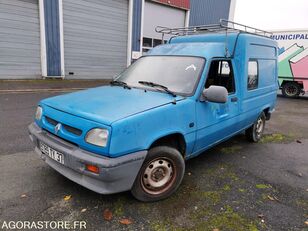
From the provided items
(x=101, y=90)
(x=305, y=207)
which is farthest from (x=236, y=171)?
(x=101, y=90)

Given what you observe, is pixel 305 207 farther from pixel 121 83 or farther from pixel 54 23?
pixel 54 23

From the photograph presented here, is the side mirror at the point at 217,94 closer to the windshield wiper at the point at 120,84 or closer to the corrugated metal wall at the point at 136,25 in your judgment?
the windshield wiper at the point at 120,84

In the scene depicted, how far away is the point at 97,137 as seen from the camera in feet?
8.71

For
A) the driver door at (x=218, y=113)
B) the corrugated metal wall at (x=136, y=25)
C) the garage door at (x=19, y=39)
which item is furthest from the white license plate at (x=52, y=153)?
the corrugated metal wall at (x=136, y=25)

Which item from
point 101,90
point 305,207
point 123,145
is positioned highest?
point 101,90

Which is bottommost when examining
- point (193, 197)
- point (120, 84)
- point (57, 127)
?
point (193, 197)

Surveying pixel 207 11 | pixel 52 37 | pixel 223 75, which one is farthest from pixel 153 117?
pixel 207 11

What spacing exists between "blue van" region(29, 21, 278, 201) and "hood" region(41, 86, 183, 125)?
0.04 feet

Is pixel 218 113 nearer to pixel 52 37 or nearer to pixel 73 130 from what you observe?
pixel 73 130

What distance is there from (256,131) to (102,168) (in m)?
4.25

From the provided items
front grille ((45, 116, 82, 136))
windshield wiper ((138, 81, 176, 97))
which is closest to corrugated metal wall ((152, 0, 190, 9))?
windshield wiper ((138, 81, 176, 97))

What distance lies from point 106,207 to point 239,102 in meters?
2.80

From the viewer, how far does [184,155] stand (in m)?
3.57

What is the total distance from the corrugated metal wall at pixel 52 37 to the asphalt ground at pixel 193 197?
357 inches
